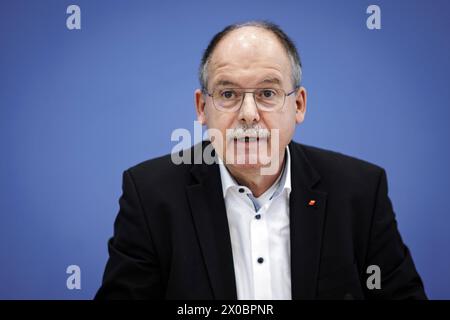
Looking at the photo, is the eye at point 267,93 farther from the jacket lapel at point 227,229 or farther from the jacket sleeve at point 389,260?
the jacket sleeve at point 389,260

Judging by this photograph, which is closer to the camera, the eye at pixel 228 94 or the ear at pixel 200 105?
the eye at pixel 228 94

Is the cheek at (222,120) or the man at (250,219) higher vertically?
the cheek at (222,120)

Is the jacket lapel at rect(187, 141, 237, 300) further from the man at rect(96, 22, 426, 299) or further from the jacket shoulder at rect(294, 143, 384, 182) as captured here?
the jacket shoulder at rect(294, 143, 384, 182)

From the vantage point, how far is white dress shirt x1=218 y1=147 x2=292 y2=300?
201 cm

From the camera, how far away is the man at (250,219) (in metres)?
1.97

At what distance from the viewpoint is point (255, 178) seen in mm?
2123

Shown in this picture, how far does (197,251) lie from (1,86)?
1.89 meters

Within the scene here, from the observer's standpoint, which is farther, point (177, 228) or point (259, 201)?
point (259, 201)

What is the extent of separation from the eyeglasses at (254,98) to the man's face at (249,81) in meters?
0.01

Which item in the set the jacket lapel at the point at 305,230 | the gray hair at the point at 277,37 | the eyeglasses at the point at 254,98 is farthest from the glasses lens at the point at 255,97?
the jacket lapel at the point at 305,230

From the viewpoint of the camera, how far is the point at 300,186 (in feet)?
7.00

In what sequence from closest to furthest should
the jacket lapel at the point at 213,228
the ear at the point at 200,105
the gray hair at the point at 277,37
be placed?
the jacket lapel at the point at 213,228, the gray hair at the point at 277,37, the ear at the point at 200,105

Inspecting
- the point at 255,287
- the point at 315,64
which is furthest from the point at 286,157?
the point at 315,64
